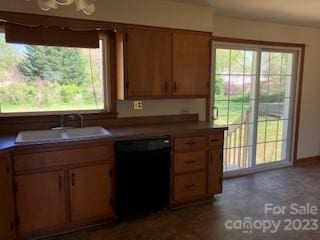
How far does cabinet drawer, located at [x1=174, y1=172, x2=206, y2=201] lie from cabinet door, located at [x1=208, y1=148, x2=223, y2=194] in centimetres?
10

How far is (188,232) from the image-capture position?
2.68 metres

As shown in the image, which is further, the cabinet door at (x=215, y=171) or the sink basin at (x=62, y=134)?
the cabinet door at (x=215, y=171)

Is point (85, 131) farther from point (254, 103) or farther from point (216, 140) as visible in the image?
point (254, 103)

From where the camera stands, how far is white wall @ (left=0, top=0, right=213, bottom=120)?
8.83 ft

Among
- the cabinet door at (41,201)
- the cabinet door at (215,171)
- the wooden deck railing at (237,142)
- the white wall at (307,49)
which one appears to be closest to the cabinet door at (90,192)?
the cabinet door at (41,201)

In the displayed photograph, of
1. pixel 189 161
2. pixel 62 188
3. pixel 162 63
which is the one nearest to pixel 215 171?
pixel 189 161

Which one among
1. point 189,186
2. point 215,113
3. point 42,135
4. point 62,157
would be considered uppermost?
point 215,113

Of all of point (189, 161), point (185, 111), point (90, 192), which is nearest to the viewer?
point (90, 192)

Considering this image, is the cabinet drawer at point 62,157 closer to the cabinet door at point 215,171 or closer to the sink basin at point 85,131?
the sink basin at point 85,131

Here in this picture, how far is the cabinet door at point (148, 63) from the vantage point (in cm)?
Result: 298

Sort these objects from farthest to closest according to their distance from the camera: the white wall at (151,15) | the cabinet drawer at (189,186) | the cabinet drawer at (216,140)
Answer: the cabinet drawer at (216,140) < the cabinet drawer at (189,186) < the white wall at (151,15)

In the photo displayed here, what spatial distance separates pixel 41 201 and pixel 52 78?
4.27 ft

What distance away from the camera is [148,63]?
306 cm

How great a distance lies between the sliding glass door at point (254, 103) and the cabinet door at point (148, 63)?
39.1 inches
